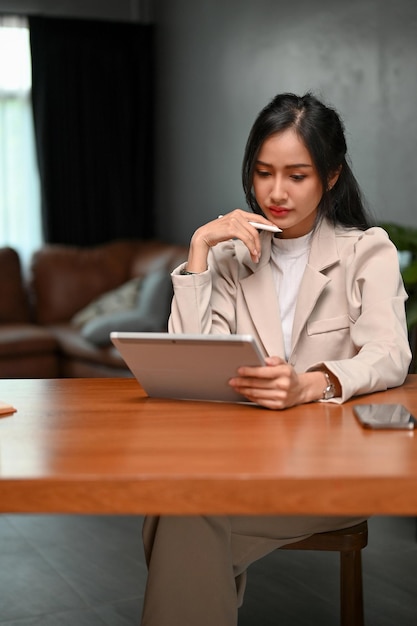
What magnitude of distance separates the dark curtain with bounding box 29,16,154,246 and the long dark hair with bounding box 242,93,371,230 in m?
4.48

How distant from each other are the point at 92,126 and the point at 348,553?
5219mm

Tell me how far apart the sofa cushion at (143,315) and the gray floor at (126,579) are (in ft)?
5.83

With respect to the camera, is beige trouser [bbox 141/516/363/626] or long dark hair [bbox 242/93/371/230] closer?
beige trouser [bbox 141/516/363/626]

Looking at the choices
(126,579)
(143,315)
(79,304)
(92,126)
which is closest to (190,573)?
(126,579)

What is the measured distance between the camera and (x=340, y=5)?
438 centimetres

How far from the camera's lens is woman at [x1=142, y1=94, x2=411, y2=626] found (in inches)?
72.6

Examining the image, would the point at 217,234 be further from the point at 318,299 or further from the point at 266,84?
the point at 266,84

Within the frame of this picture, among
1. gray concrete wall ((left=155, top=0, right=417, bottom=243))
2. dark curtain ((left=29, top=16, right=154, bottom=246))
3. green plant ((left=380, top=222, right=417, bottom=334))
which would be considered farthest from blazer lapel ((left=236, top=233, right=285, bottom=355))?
dark curtain ((left=29, top=16, right=154, bottom=246))

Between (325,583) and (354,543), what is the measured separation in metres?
1.03

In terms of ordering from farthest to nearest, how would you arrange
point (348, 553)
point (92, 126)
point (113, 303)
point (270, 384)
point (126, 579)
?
point (92, 126)
point (113, 303)
point (126, 579)
point (348, 553)
point (270, 384)

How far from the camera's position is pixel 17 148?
6445mm

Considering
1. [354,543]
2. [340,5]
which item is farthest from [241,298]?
[340,5]

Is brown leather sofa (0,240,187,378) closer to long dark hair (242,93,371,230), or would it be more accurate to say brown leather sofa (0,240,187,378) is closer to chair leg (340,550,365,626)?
long dark hair (242,93,371,230)

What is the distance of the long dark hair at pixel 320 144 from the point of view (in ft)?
6.95
